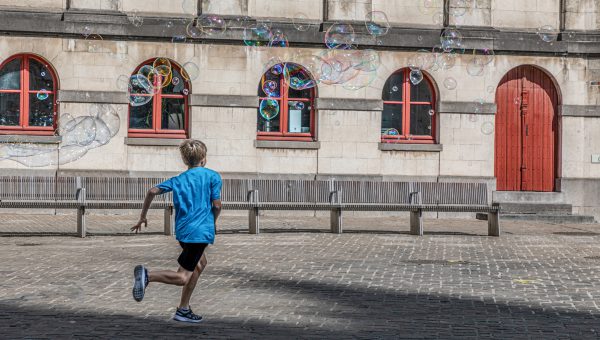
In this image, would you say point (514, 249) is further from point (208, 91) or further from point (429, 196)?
point (208, 91)

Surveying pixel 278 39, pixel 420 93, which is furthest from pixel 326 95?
pixel 420 93

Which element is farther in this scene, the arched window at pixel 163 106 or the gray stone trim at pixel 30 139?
the arched window at pixel 163 106

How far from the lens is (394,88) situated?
26141 mm

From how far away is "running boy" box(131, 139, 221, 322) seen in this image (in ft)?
31.1

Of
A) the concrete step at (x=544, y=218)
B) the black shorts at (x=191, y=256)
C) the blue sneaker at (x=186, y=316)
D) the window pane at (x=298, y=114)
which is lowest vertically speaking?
the blue sneaker at (x=186, y=316)

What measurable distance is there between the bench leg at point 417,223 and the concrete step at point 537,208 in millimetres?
5947

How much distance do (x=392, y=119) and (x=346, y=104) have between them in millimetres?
1308

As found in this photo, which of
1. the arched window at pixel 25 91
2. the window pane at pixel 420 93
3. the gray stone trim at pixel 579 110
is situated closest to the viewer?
the arched window at pixel 25 91

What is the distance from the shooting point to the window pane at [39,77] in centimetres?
2450

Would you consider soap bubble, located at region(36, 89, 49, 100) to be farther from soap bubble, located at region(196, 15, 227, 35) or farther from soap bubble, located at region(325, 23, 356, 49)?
soap bubble, located at region(325, 23, 356, 49)

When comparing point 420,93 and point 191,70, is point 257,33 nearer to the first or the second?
point 191,70

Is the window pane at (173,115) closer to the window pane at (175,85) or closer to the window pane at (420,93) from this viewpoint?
the window pane at (175,85)

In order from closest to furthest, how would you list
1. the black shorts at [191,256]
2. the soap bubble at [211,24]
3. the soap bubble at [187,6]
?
the black shorts at [191,256]
the soap bubble at [211,24]
the soap bubble at [187,6]

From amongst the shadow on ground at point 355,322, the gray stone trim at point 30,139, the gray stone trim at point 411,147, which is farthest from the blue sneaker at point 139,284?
the gray stone trim at point 411,147
